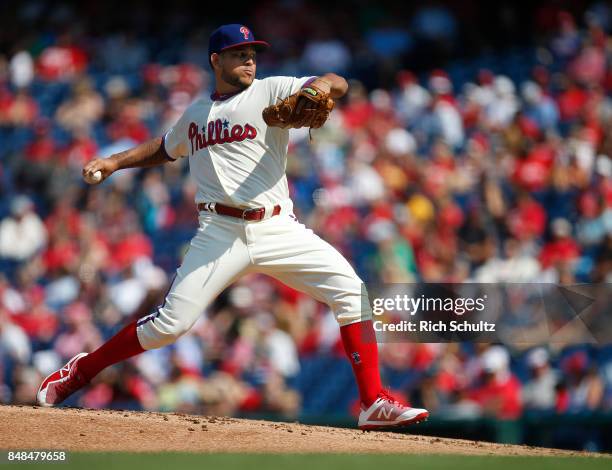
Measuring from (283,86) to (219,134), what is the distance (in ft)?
1.20

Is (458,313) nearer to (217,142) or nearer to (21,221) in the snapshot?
(217,142)

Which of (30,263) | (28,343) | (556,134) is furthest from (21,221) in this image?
(556,134)

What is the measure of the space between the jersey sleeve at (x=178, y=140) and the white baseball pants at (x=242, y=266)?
0.43 meters

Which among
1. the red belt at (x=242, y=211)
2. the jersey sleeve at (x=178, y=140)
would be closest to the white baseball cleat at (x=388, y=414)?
the red belt at (x=242, y=211)

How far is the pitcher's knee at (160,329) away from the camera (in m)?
5.12

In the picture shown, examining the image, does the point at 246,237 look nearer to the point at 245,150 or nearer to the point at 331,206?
the point at 245,150

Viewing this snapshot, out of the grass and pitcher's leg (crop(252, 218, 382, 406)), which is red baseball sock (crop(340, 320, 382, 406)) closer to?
pitcher's leg (crop(252, 218, 382, 406))

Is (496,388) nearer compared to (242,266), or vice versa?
(242,266)

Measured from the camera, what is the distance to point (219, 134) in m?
5.19

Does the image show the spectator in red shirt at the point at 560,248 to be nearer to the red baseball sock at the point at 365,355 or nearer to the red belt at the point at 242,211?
the red baseball sock at the point at 365,355

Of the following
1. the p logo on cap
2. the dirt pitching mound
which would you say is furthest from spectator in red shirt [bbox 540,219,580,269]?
the p logo on cap

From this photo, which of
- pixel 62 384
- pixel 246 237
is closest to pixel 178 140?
pixel 246 237

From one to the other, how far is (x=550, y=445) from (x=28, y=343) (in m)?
4.61

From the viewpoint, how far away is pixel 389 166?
10883 mm
